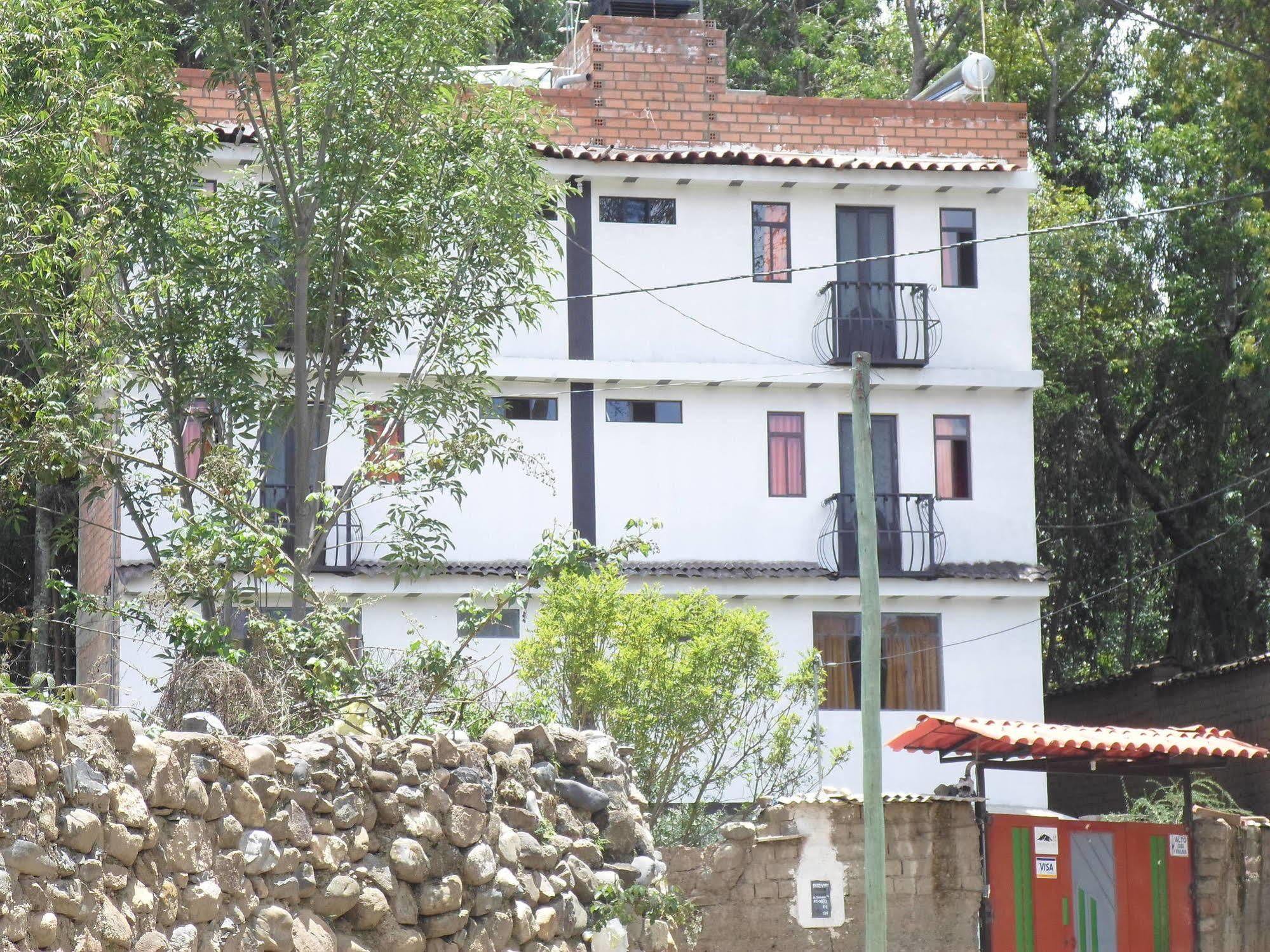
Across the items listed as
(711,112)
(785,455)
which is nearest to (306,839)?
(785,455)

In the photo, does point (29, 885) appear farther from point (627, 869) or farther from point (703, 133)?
point (703, 133)

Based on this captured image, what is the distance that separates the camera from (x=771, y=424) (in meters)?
23.6

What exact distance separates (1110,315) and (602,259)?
9.32 m

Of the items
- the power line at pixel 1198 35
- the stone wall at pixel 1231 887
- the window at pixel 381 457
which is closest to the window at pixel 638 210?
the power line at pixel 1198 35

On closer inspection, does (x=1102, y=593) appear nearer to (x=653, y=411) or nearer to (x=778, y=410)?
(x=778, y=410)

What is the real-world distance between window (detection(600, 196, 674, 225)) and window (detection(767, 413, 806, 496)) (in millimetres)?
3021

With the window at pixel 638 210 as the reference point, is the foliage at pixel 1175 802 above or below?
below

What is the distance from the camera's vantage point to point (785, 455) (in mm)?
23578

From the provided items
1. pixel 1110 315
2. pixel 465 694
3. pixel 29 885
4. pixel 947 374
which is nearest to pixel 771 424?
pixel 947 374

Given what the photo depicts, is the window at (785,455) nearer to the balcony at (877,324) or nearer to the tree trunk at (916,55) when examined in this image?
the balcony at (877,324)

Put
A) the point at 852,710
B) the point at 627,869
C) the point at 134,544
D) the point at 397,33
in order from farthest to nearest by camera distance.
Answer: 1. the point at 852,710
2. the point at 134,544
3. the point at 397,33
4. the point at 627,869

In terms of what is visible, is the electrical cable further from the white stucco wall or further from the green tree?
the green tree

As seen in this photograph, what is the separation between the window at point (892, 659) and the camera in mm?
22984

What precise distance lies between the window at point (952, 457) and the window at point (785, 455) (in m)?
1.90
